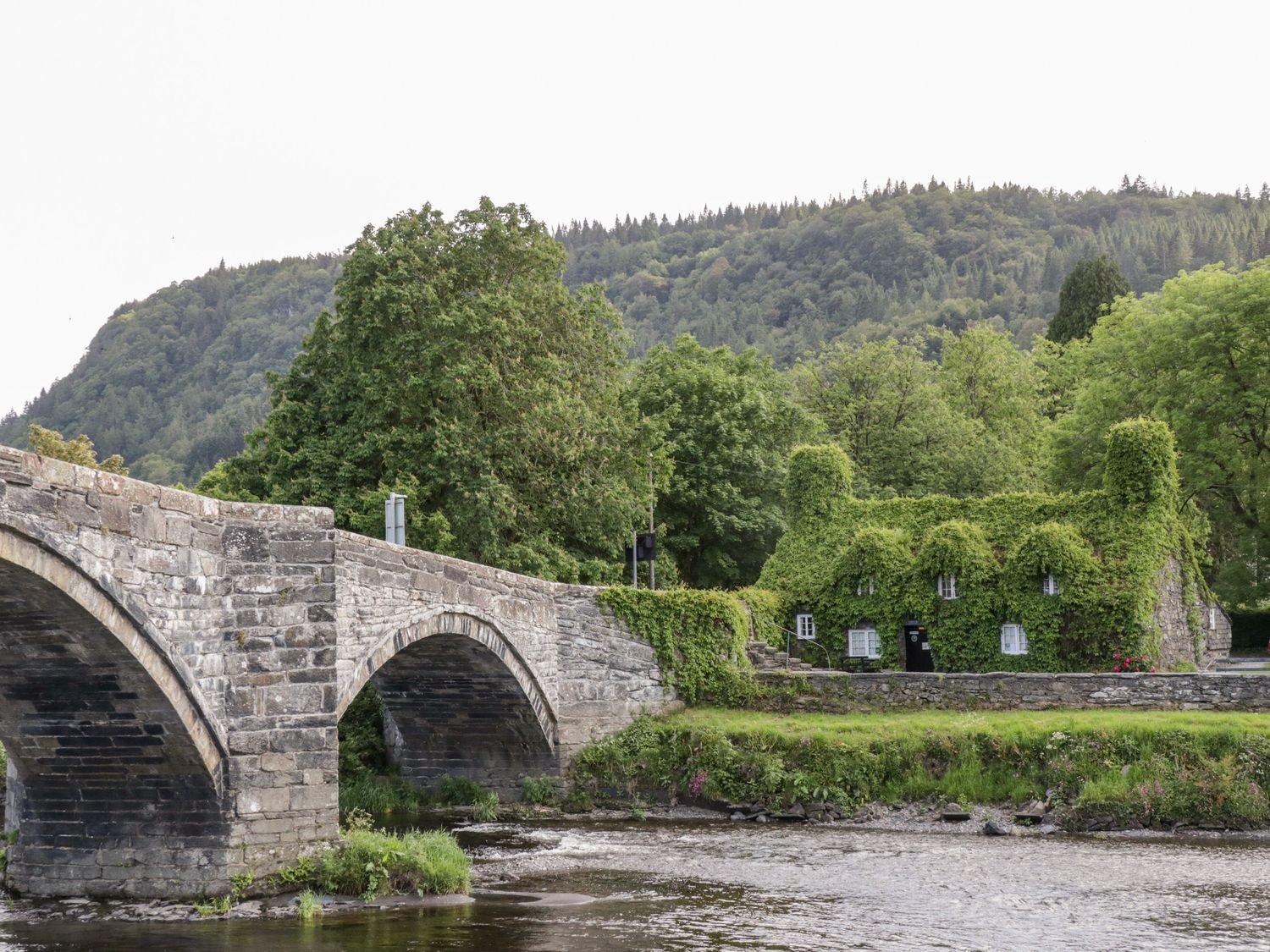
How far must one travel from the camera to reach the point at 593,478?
29.9 meters

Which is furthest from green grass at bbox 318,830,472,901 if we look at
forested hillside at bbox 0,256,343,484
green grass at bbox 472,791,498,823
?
forested hillside at bbox 0,256,343,484

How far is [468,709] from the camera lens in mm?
23297

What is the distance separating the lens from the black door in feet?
104

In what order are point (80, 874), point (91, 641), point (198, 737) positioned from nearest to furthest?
point (91, 641)
point (198, 737)
point (80, 874)

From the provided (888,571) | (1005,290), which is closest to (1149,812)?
(888,571)

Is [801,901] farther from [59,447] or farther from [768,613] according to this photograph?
[59,447]

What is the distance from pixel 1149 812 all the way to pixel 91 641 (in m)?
14.8

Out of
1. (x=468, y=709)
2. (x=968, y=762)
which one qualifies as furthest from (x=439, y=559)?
(x=968, y=762)

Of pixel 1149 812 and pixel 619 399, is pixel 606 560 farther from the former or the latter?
pixel 1149 812

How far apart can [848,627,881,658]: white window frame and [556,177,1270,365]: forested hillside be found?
54.8m

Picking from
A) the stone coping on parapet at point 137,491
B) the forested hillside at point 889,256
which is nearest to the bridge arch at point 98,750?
the stone coping on parapet at point 137,491

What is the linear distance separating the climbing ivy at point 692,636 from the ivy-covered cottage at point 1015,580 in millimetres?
3523

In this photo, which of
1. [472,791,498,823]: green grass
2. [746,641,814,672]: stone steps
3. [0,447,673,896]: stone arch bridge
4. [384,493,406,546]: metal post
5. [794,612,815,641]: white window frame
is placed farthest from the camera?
[794,612,815,641]: white window frame

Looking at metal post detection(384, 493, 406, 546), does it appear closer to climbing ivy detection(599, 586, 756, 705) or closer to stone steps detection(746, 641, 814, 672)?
climbing ivy detection(599, 586, 756, 705)
